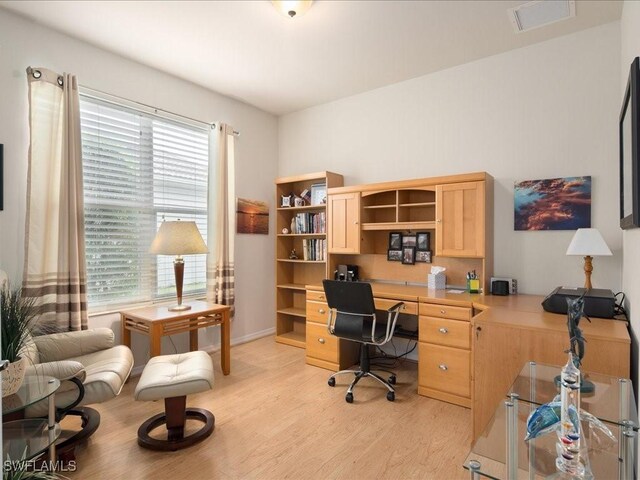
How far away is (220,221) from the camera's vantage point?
385 cm

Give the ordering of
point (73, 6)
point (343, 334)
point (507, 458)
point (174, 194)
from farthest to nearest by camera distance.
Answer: point (174, 194) → point (343, 334) → point (73, 6) → point (507, 458)

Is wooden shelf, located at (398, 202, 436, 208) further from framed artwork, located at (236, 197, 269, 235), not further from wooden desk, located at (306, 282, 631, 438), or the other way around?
framed artwork, located at (236, 197, 269, 235)

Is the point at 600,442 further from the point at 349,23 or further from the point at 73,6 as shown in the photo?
the point at 73,6

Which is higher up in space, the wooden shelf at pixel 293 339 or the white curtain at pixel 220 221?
the white curtain at pixel 220 221

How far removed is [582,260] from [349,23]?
8.53 ft

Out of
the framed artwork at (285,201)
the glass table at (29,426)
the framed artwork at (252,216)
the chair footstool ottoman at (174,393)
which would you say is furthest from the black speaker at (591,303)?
A: the framed artwork at (252,216)

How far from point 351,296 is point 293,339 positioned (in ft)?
5.49

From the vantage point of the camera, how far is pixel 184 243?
301cm

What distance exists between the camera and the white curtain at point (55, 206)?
8.46ft

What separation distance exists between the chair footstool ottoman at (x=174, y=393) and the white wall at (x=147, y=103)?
113 cm

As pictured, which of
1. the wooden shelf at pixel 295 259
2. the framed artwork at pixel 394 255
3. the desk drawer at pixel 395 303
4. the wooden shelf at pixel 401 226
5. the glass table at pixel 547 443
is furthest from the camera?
the wooden shelf at pixel 295 259

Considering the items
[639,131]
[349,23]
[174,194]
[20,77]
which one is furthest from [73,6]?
[639,131]

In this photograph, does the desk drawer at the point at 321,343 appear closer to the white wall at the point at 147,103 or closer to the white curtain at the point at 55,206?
the white wall at the point at 147,103

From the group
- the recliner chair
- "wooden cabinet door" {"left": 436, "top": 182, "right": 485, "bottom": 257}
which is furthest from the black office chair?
the recliner chair
